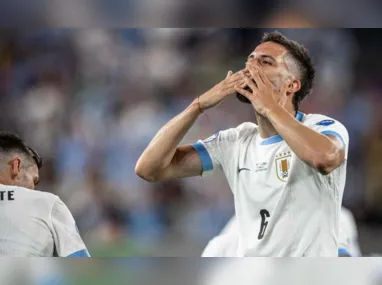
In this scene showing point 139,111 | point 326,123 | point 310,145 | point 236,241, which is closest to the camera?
point 310,145

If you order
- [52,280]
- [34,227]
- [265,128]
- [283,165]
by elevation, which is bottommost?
[52,280]

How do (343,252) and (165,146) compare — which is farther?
(343,252)

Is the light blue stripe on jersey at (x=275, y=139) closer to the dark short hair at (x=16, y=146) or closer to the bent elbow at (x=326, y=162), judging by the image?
the bent elbow at (x=326, y=162)

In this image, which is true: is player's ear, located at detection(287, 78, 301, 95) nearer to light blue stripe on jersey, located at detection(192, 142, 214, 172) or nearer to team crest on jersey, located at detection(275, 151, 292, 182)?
team crest on jersey, located at detection(275, 151, 292, 182)

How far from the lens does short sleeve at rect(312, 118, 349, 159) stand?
A: 1.77m

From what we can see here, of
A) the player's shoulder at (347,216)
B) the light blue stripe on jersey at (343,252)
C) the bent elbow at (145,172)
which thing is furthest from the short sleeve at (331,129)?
the player's shoulder at (347,216)

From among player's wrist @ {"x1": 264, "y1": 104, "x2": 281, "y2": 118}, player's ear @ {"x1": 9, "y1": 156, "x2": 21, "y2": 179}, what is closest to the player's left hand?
player's wrist @ {"x1": 264, "y1": 104, "x2": 281, "y2": 118}

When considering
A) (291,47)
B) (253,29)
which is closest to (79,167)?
(253,29)

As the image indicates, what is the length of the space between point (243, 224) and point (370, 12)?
1.01m

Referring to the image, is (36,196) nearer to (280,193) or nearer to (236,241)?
(236,241)

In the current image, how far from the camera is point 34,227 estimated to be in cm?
213

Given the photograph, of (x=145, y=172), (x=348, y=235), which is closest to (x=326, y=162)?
(x=145, y=172)

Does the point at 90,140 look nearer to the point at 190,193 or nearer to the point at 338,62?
the point at 190,193

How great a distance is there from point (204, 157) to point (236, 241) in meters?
0.51
